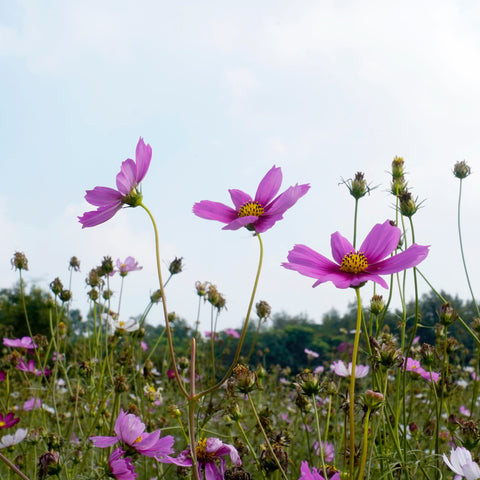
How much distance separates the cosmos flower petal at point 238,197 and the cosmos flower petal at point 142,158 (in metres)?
0.11

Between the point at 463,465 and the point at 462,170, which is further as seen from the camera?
the point at 462,170

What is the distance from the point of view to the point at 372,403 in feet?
1.54

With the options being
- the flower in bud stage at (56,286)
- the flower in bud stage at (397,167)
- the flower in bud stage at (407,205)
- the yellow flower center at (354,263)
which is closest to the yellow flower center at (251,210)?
the yellow flower center at (354,263)

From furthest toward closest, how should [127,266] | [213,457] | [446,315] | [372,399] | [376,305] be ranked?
[127,266] < [446,315] < [376,305] < [213,457] < [372,399]

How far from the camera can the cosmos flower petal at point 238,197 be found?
0.59 m

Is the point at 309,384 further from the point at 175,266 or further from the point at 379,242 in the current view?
the point at 175,266

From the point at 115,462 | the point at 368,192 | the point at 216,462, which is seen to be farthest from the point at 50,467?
the point at 368,192

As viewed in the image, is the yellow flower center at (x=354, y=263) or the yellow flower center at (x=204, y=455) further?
the yellow flower center at (x=204, y=455)

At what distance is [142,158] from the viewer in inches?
21.6

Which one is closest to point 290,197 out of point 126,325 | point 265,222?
point 265,222

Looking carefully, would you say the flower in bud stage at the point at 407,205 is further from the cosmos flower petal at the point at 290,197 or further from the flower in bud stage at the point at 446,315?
the cosmos flower petal at the point at 290,197

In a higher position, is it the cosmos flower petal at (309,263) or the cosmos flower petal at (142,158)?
the cosmos flower petal at (142,158)

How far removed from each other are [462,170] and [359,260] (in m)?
0.84

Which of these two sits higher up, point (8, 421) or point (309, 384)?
point (309, 384)
